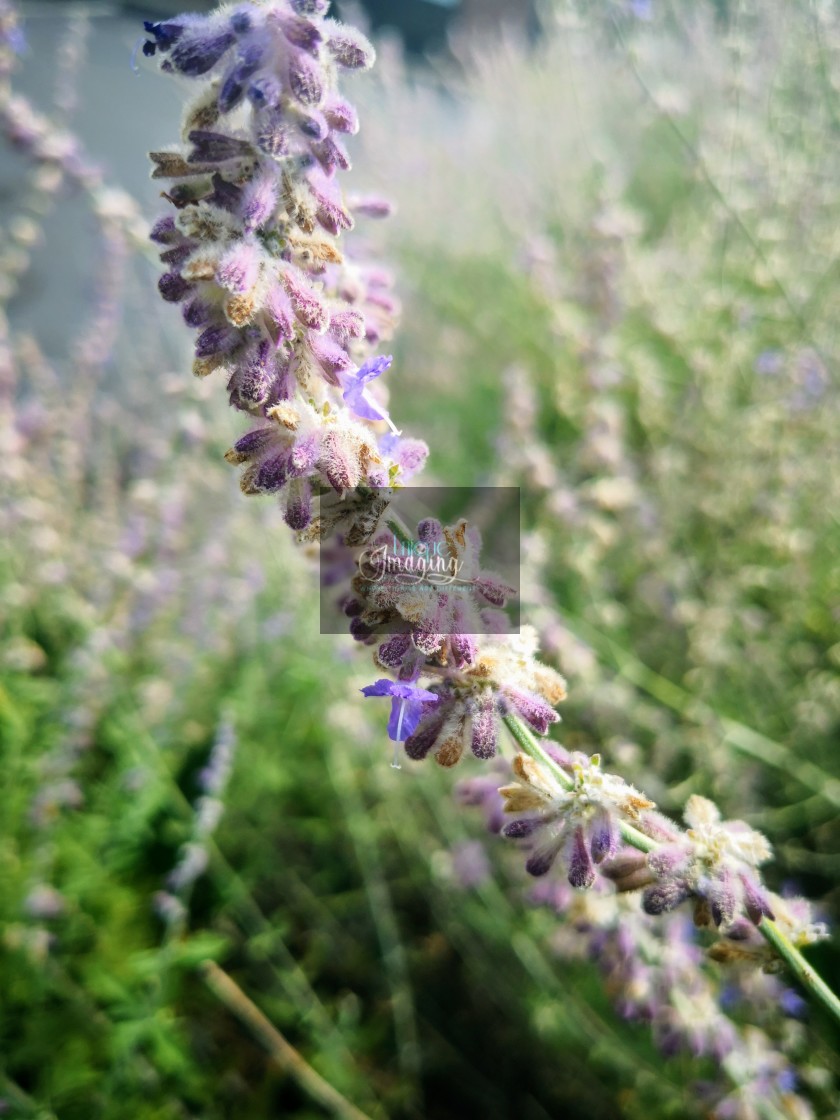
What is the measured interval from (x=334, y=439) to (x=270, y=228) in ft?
0.73

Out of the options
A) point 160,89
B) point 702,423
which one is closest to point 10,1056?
point 702,423

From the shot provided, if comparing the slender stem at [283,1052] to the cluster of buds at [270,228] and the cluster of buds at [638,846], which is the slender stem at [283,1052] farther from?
the cluster of buds at [270,228]

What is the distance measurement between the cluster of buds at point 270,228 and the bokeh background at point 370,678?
3.58 feet

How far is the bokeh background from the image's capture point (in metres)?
2.06

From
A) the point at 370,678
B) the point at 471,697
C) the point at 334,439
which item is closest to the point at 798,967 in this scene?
the point at 471,697

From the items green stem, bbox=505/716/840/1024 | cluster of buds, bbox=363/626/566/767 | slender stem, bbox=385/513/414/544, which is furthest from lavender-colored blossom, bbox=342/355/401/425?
green stem, bbox=505/716/840/1024

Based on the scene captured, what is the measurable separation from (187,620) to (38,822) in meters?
0.73

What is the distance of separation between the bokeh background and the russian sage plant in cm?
100

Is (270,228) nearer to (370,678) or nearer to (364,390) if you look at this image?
(364,390)

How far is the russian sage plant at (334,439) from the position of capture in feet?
2.47

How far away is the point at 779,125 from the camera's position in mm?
2715

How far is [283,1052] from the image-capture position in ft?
6.66

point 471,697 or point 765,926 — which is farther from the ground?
Answer: point 471,697

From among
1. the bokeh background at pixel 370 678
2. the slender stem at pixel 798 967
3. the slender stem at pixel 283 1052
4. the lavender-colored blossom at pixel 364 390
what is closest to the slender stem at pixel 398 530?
the lavender-colored blossom at pixel 364 390
